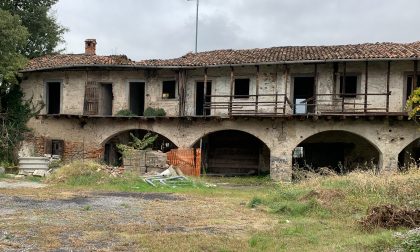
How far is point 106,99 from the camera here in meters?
27.0

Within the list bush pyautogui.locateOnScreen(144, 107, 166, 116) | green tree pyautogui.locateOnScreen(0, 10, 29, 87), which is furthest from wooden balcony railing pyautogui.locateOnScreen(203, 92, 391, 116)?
green tree pyautogui.locateOnScreen(0, 10, 29, 87)

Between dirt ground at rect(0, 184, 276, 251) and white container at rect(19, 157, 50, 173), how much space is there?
726 cm

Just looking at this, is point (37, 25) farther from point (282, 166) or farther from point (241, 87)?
point (282, 166)

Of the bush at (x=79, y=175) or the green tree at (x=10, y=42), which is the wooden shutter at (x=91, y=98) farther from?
the bush at (x=79, y=175)

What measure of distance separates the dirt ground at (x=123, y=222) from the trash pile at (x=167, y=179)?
3130mm

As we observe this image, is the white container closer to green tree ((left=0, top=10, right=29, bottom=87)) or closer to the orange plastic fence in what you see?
green tree ((left=0, top=10, right=29, bottom=87))

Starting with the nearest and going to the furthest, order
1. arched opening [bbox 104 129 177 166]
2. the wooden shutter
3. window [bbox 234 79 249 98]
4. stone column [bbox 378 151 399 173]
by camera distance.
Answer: stone column [bbox 378 151 399 173] < window [bbox 234 79 249 98] < the wooden shutter < arched opening [bbox 104 129 177 166]

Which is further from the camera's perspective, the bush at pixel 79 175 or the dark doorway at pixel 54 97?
the dark doorway at pixel 54 97

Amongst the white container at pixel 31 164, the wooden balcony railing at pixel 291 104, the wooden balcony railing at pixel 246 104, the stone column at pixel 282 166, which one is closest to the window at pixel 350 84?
the wooden balcony railing at pixel 291 104

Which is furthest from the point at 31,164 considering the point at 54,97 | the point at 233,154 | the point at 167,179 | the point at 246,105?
the point at 246,105

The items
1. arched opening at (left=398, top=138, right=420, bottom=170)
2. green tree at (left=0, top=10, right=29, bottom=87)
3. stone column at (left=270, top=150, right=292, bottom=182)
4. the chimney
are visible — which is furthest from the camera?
the chimney

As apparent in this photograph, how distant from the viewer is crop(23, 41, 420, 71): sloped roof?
70.8 feet

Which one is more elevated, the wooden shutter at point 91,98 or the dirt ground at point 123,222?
the wooden shutter at point 91,98

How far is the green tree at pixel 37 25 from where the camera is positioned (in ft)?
99.0
